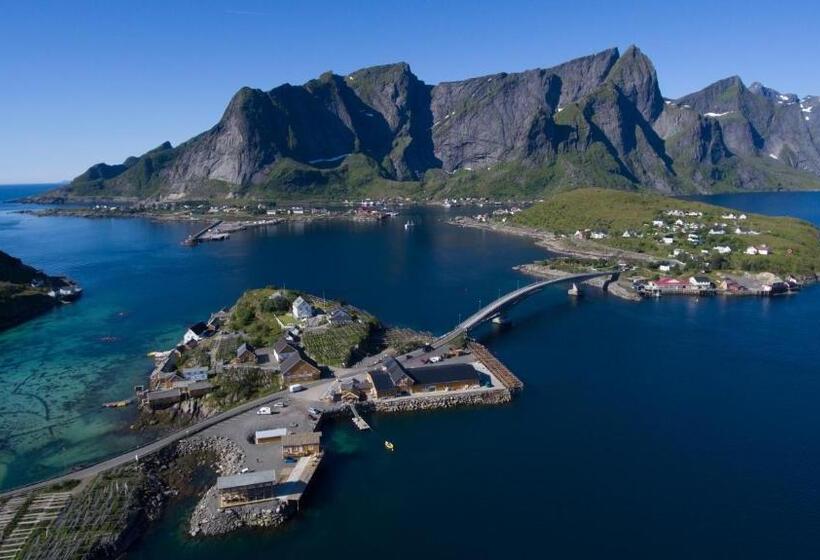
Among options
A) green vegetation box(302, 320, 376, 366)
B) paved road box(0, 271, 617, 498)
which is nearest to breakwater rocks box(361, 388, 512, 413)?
paved road box(0, 271, 617, 498)

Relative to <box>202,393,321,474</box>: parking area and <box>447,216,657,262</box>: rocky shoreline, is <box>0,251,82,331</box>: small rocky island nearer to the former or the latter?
<box>202,393,321,474</box>: parking area

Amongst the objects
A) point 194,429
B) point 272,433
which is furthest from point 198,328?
point 272,433

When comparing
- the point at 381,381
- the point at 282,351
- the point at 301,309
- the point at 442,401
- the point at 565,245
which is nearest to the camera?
the point at 442,401

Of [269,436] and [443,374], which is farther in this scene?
[443,374]

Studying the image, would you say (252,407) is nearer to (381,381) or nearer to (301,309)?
(381,381)

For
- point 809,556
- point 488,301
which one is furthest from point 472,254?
point 809,556

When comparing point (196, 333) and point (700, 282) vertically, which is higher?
point (196, 333)

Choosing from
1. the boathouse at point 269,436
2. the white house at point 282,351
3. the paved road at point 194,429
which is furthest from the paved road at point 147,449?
the white house at point 282,351
